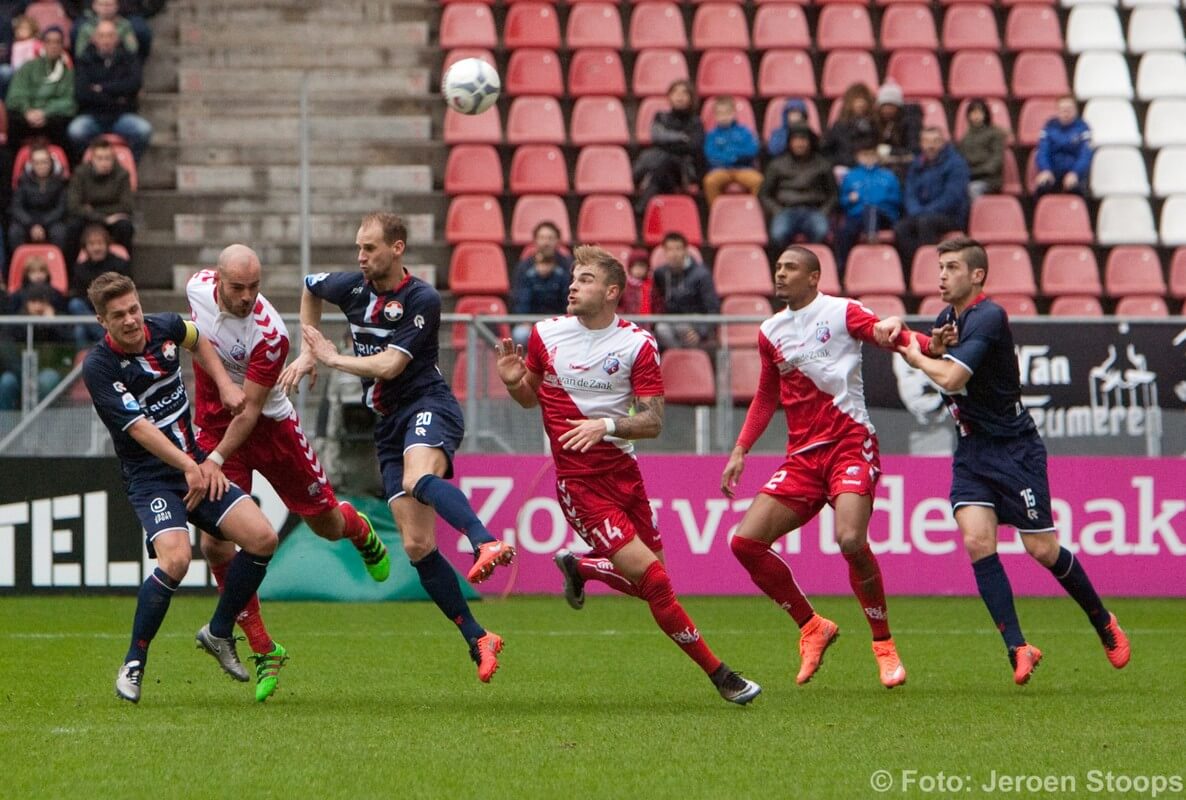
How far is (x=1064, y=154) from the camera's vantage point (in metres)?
18.0

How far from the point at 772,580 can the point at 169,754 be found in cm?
334

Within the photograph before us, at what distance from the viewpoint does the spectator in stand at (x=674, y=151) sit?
1712cm

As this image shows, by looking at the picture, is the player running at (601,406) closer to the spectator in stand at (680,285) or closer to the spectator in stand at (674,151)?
the spectator in stand at (680,285)

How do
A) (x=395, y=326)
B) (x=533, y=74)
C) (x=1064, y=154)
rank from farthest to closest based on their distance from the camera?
(x=533, y=74) < (x=1064, y=154) < (x=395, y=326)

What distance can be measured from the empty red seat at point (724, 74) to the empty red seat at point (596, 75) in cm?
85

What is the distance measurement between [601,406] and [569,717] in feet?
4.69

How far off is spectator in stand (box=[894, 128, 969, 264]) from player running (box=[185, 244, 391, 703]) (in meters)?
9.05

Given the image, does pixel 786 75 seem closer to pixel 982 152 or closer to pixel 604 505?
pixel 982 152

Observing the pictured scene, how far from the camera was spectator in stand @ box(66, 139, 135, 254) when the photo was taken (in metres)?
15.8

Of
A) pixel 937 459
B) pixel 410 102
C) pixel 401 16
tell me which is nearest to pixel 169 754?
pixel 937 459

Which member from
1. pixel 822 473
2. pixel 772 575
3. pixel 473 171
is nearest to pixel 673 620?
pixel 772 575

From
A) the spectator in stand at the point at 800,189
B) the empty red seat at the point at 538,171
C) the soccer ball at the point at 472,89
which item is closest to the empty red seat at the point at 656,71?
the empty red seat at the point at 538,171

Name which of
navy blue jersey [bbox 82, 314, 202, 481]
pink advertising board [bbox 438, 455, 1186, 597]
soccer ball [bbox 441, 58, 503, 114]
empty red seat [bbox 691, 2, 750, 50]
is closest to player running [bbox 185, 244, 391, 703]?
navy blue jersey [bbox 82, 314, 202, 481]

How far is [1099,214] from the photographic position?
1828 cm
